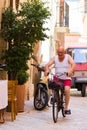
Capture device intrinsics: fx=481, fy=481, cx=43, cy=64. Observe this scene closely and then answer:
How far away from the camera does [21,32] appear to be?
13.3 metres

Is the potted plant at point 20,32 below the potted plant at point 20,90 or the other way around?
the other way around

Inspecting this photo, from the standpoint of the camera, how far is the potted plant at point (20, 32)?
520 inches

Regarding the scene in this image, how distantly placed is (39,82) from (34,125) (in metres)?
4.36

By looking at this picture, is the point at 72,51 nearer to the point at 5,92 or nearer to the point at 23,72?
the point at 23,72

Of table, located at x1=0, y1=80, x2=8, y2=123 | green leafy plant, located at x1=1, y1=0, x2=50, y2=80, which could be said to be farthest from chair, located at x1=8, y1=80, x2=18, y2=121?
green leafy plant, located at x1=1, y1=0, x2=50, y2=80

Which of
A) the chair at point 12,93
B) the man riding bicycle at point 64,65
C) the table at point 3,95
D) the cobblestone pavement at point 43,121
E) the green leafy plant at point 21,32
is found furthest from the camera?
the green leafy plant at point 21,32

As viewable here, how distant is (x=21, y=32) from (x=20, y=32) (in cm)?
3

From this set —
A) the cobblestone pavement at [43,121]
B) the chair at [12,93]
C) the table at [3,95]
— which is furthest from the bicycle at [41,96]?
the table at [3,95]

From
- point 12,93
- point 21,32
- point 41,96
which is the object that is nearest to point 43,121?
point 12,93

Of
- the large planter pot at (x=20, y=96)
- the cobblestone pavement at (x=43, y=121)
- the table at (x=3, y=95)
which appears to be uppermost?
the table at (x=3, y=95)

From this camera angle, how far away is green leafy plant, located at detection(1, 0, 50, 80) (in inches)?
520

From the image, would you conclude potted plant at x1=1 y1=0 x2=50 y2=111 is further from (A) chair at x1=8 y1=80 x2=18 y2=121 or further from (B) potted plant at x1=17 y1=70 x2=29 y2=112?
(A) chair at x1=8 y1=80 x2=18 y2=121

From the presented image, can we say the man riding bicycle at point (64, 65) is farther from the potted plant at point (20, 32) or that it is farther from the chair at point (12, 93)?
the potted plant at point (20, 32)

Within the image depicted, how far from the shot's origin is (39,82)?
15.4 meters
